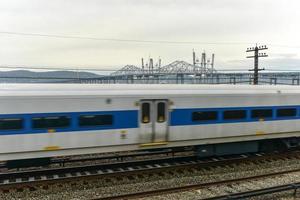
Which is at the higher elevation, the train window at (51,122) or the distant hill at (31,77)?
the distant hill at (31,77)

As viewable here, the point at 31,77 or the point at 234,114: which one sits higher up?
the point at 31,77

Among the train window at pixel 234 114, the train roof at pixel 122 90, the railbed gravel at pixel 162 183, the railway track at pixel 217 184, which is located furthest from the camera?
the train window at pixel 234 114

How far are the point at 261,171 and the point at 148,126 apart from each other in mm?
4832

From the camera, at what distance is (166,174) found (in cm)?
1177

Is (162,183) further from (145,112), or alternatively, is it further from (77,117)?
(77,117)

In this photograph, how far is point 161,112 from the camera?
1191 cm

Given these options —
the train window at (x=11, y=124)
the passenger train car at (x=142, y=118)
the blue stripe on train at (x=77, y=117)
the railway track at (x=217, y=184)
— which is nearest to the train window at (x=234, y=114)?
the passenger train car at (x=142, y=118)

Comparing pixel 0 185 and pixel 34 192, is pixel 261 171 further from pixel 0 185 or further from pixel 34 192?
pixel 0 185

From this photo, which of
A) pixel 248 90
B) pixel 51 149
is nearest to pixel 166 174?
pixel 51 149

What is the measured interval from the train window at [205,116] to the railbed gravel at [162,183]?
2009mm

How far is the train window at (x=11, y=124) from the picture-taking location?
387 inches

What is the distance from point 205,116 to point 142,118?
2.69 m

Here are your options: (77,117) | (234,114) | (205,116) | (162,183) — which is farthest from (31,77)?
(162,183)

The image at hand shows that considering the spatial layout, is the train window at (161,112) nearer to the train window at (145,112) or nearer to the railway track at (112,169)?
the train window at (145,112)
